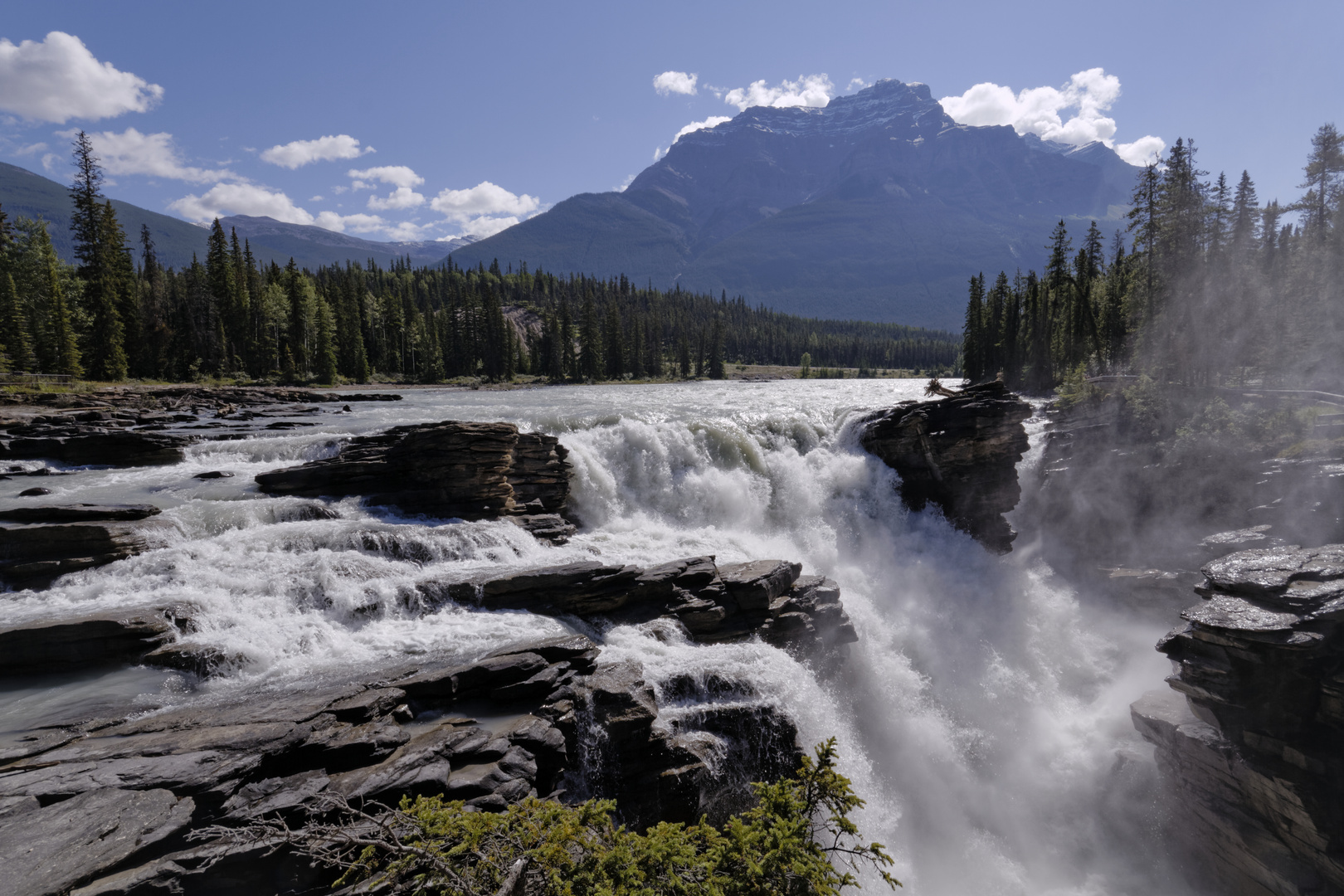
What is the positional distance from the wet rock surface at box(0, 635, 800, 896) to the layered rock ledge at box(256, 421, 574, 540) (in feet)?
30.0

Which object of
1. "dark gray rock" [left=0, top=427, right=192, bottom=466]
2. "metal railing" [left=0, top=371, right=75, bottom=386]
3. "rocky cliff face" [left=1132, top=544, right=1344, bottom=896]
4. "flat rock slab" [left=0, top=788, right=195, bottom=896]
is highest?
→ "metal railing" [left=0, top=371, right=75, bottom=386]

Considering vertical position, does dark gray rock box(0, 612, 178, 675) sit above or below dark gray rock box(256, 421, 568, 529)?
below

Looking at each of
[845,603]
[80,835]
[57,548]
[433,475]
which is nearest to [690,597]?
[845,603]

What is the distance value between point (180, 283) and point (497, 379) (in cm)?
4650

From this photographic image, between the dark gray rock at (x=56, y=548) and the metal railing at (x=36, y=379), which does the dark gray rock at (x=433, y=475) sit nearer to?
the dark gray rock at (x=56, y=548)

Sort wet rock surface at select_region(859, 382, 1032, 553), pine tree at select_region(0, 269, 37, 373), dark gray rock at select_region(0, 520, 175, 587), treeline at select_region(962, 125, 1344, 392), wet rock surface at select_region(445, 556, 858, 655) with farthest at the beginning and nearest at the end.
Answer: pine tree at select_region(0, 269, 37, 373) → treeline at select_region(962, 125, 1344, 392) → wet rock surface at select_region(859, 382, 1032, 553) → wet rock surface at select_region(445, 556, 858, 655) → dark gray rock at select_region(0, 520, 175, 587)

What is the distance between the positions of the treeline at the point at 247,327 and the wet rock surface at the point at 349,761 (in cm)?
5084

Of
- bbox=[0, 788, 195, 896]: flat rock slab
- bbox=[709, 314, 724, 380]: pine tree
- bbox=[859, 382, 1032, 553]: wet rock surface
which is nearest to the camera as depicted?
bbox=[0, 788, 195, 896]: flat rock slab

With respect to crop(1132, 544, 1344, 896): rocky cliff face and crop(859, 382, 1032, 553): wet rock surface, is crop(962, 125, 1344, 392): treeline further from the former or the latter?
crop(1132, 544, 1344, 896): rocky cliff face

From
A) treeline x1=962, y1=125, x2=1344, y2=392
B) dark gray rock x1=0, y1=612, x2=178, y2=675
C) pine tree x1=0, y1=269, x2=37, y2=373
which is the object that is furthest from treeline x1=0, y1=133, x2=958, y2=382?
treeline x1=962, y1=125, x2=1344, y2=392

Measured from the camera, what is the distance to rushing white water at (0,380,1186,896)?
436 inches

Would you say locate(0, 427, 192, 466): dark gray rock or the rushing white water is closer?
the rushing white water

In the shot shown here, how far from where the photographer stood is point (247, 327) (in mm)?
65938

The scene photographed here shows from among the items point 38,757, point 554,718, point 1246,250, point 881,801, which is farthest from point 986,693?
point 1246,250
